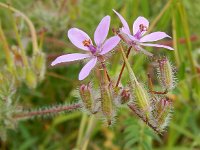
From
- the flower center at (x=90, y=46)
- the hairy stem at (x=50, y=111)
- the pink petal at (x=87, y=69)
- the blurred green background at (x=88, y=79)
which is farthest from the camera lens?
the blurred green background at (x=88, y=79)

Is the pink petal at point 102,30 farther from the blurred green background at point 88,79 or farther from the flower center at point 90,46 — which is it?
the blurred green background at point 88,79

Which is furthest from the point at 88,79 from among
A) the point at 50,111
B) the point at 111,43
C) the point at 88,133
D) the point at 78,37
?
the point at 111,43

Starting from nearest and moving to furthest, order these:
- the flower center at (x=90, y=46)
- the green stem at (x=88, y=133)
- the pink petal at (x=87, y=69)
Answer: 1. the pink petal at (x=87, y=69)
2. the flower center at (x=90, y=46)
3. the green stem at (x=88, y=133)

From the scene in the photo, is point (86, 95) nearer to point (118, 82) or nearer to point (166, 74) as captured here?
point (118, 82)

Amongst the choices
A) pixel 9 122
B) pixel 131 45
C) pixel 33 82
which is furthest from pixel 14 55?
pixel 131 45

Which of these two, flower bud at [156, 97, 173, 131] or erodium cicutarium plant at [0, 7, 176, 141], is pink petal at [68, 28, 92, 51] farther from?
flower bud at [156, 97, 173, 131]

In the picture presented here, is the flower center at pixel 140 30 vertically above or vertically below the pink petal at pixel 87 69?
above

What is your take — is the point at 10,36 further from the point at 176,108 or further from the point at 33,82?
the point at 176,108

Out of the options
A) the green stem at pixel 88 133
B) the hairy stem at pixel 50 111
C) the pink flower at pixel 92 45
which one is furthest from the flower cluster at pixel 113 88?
the green stem at pixel 88 133
